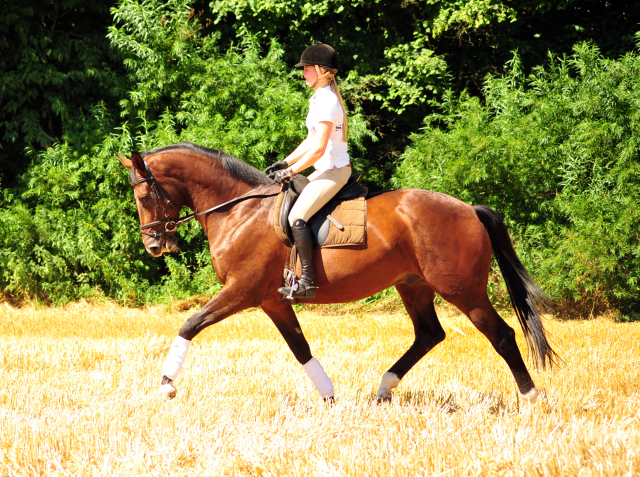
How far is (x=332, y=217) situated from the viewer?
5129 millimetres

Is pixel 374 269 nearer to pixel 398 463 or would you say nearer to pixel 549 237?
pixel 398 463

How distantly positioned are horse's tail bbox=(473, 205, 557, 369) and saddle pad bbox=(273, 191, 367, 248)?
1058mm

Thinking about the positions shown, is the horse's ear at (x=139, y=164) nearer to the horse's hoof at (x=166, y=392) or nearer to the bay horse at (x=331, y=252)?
the bay horse at (x=331, y=252)

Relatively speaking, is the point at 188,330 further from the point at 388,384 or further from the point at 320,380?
the point at 388,384

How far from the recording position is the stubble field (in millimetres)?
3475

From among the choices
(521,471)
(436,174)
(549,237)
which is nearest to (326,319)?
(436,174)

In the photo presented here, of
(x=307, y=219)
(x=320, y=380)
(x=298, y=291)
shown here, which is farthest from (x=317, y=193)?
(x=320, y=380)

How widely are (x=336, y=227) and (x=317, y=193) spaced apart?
0.31 meters

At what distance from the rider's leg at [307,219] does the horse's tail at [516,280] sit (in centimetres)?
132

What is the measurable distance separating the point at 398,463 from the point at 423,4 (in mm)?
12302

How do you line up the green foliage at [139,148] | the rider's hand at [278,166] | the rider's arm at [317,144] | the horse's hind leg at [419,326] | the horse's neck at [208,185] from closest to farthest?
the rider's arm at [317,144] < the rider's hand at [278,166] < the horse's neck at [208,185] < the horse's hind leg at [419,326] < the green foliage at [139,148]

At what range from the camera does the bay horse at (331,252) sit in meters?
5.07

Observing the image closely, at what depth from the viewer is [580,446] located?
344cm

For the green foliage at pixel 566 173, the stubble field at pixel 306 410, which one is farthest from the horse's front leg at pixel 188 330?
the green foliage at pixel 566 173
